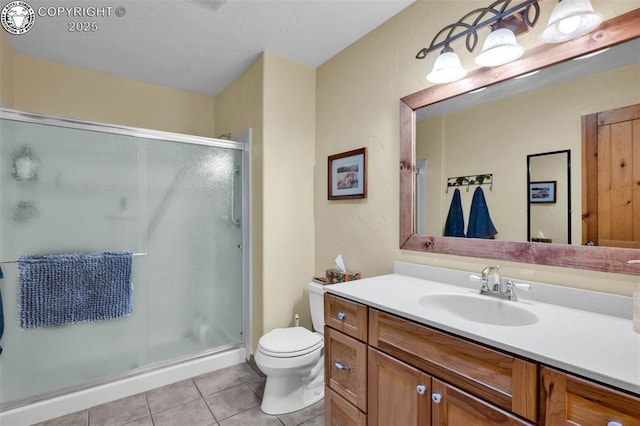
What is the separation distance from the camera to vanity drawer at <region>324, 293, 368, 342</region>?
1310 millimetres

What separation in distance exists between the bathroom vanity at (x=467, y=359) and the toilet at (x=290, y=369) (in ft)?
1.14

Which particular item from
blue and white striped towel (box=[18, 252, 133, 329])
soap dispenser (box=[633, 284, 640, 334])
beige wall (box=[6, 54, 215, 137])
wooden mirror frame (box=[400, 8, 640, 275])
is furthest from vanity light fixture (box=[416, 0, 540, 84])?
beige wall (box=[6, 54, 215, 137])

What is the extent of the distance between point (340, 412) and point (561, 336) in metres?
1.02

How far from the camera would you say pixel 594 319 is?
1032 millimetres

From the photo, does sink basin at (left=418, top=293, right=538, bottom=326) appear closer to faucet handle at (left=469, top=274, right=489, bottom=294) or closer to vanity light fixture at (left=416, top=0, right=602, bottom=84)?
faucet handle at (left=469, top=274, right=489, bottom=294)

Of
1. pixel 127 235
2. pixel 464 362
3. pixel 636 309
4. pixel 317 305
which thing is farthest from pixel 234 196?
pixel 636 309

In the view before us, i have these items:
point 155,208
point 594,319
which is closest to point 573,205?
point 594,319

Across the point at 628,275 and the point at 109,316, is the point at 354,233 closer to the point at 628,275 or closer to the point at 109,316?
the point at 628,275

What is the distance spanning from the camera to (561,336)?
2.94ft

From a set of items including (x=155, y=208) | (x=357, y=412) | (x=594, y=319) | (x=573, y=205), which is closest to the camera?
Answer: (x=594, y=319)

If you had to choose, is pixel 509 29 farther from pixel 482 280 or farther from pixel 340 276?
pixel 340 276

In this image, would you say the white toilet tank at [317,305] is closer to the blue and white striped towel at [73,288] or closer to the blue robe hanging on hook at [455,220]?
the blue robe hanging on hook at [455,220]

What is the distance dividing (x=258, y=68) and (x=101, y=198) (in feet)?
4.94

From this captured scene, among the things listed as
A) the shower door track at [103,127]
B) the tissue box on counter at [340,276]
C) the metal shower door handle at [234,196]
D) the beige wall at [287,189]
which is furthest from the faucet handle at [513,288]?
the shower door track at [103,127]
